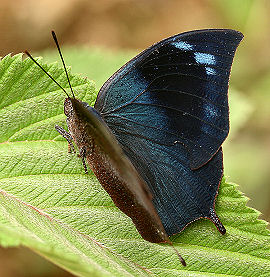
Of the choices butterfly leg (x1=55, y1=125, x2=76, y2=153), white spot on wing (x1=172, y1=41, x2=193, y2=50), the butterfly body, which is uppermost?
white spot on wing (x1=172, y1=41, x2=193, y2=50)

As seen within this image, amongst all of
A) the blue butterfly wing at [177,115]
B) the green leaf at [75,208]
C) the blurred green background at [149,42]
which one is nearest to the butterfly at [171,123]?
the blue butterfly wing at [177,115]

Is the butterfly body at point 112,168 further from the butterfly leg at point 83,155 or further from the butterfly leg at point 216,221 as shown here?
the butterfly leg at point 216,221

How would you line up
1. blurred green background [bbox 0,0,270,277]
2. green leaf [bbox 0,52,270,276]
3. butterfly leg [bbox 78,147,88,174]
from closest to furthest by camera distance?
green leaf [bbox 0,52,270,276] < butterfly leg [bbox 78,147,88,174] < blurred green background [bbox 0,0,270,277]

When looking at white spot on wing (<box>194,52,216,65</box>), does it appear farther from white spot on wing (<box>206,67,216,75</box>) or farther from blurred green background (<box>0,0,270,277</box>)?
blurred green background (<box>0,0,270,277</box>)

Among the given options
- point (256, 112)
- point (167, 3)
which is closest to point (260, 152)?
point (256, 112)

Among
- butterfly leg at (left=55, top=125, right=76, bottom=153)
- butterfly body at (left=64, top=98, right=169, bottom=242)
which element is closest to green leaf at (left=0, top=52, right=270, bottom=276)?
butterfly leg at (left=55, top=125, right=76, bottom=153)

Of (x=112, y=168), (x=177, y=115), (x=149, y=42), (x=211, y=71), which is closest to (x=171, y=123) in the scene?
(x=177, y=115)

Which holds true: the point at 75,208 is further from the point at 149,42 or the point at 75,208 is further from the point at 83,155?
the point at 149,42
